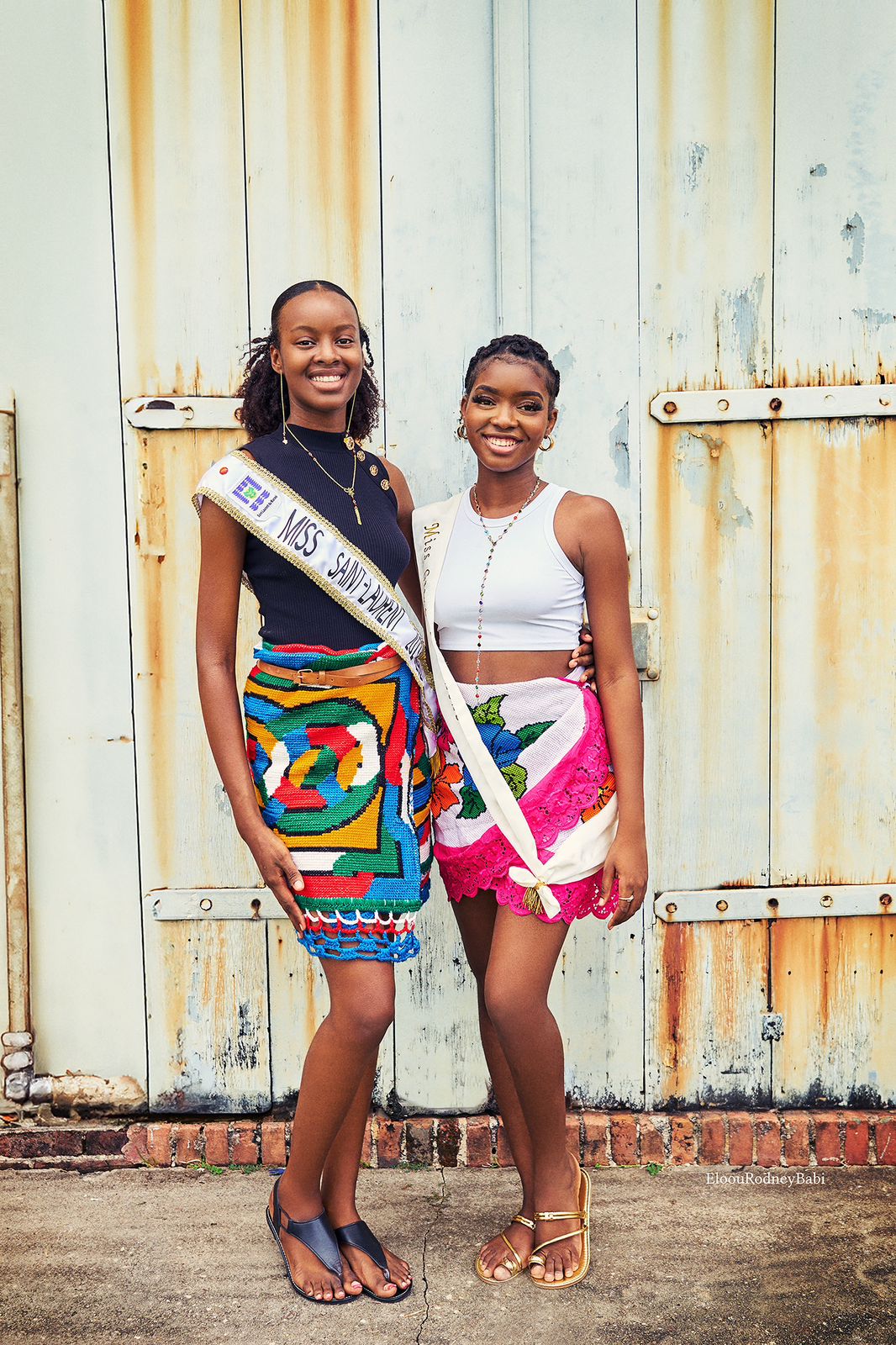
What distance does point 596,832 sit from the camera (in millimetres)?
2348

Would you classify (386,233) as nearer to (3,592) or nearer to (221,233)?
(221,233)

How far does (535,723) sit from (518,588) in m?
0.27

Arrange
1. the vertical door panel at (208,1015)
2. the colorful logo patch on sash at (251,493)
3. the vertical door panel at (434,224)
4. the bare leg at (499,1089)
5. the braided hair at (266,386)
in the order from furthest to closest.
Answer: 1. the vertical door panel at (208,1015)
2. the vertical door panel at (434,224)
3. the bare leg at (499,1089)
4. the braided hair at (266,386)
5. the colorful logo patch on sash at (251,493)

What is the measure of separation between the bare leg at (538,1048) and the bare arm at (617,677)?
0.18 m

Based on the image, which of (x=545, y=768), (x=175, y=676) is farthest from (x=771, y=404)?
(x=175, y=676)

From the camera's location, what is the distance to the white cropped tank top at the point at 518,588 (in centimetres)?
231

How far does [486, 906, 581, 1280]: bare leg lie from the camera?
2293 mm

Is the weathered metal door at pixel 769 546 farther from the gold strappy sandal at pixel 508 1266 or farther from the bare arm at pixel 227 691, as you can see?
the bare arm at pixel 227 691

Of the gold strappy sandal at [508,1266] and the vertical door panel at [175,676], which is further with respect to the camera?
the vertical door panel at [175,676]

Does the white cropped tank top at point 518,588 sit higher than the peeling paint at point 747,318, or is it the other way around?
the peeling paint at point 747,318

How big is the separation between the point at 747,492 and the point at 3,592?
1.88 meters

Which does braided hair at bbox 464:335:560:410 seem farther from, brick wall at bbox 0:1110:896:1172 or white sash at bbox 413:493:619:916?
brick wall at bbox 0:1110:896:1172

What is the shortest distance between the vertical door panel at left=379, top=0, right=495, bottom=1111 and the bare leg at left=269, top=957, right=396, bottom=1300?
1225 mm

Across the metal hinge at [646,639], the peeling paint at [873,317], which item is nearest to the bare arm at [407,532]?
the metal hinge at [646,639]
